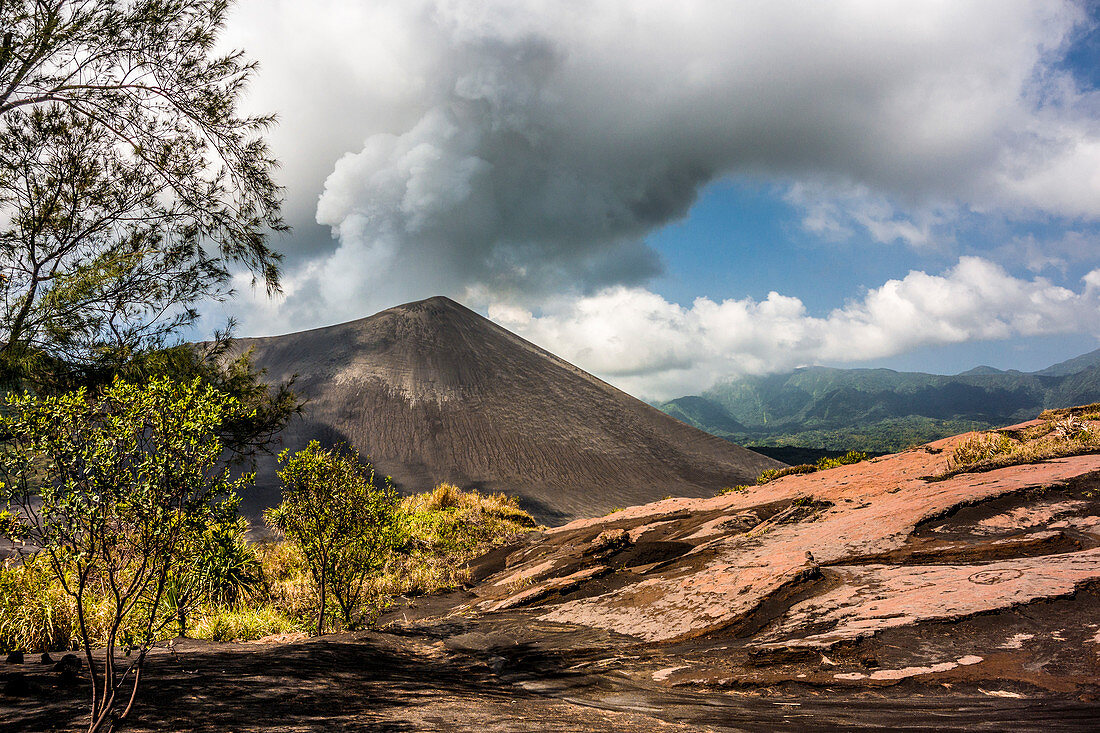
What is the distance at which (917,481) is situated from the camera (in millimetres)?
9008

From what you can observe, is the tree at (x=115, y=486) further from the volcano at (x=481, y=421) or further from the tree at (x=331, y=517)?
the volcano at (x=481, y=421)

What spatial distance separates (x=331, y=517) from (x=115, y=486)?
14.7 ft

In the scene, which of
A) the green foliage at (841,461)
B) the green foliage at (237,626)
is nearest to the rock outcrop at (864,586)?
the green foliage at (237,626)

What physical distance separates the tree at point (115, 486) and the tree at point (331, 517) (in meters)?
3.73

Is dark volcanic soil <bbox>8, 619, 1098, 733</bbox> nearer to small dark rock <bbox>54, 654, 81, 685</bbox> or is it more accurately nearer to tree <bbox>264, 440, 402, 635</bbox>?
small dark rock <bbox>54, 654, 81, 685</bbox>

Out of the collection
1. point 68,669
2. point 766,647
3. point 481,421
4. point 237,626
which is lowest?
point 766,647

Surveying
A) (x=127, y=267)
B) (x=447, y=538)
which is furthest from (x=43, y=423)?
(x=447, y=538)

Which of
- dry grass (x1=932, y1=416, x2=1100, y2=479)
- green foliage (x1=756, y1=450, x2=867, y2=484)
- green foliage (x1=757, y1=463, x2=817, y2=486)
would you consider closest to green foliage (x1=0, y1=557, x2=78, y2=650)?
dry grass (x1=932, y1=416, x2=1100, y2=479)

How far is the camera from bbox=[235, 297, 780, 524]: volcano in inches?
1668

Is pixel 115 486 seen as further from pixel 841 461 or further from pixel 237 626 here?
pixel 841 461

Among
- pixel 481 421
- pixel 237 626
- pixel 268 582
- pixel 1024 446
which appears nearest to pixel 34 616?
pixel 237 626

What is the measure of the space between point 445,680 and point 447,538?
1097 centimetres

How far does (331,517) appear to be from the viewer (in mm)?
7523

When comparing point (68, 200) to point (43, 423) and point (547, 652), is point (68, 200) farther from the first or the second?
point (547, 652)
